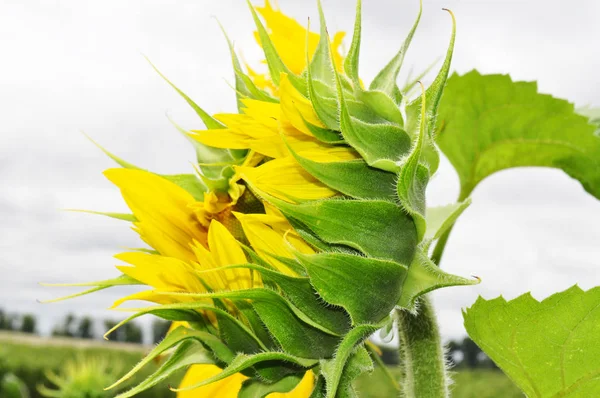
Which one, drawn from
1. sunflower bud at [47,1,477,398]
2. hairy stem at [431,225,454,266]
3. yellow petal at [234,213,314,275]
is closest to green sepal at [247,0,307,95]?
sunflower bud at [47,1,477,398]

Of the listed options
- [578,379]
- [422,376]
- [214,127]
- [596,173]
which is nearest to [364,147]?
[214,127]

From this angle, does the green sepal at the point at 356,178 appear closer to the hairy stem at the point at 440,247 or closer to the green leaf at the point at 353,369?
the green leaf at the point at 353,369

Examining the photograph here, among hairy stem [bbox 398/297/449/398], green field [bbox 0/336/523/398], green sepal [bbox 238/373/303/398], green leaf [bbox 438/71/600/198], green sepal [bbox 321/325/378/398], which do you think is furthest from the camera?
green field [bbox 0/336/523/398]

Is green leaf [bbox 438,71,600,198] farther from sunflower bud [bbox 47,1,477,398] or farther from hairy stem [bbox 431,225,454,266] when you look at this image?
sunflower bud [bbox 47,1,477,398]

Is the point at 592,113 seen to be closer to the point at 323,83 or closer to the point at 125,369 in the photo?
the point at 323,83

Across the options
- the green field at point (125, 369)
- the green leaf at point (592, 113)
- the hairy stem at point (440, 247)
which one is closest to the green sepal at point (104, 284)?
the hairy stem at point (440, 247)

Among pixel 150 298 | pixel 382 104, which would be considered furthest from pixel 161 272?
pixel 382 104
